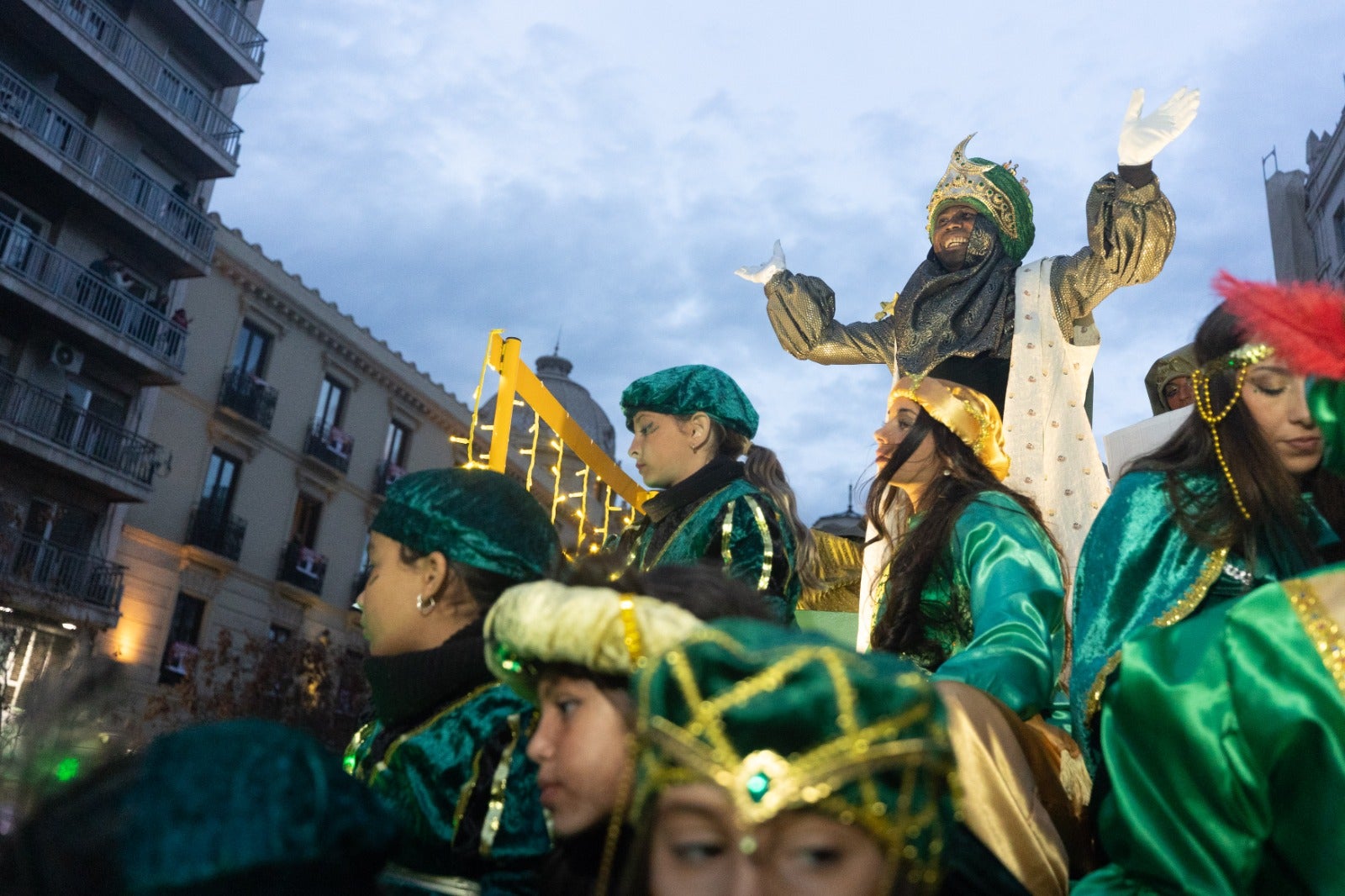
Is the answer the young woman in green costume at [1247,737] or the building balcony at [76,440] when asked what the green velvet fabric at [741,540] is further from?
the building balcony at [76,440]

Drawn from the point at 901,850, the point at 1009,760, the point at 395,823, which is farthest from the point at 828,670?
the point at 1009,760

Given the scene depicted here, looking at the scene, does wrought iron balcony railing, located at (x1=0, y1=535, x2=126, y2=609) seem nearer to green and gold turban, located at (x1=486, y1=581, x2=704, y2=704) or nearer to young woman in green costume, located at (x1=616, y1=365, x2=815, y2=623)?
young woman in green costume, located at (x1=616, y1=365, x2=815, y2=623)

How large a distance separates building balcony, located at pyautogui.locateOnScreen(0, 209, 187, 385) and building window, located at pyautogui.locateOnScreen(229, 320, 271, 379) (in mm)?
1988

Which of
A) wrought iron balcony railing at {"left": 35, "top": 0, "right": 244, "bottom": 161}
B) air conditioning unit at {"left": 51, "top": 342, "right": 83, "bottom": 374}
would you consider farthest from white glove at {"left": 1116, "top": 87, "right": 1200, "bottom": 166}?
wrought iron balcony railing at {"left": 35, "top": 0, "right": 244, "bottom": 161}

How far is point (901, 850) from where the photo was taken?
4.87ft

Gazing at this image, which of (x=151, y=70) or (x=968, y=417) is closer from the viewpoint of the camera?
(x=968, y=417)

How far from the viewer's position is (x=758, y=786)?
4.78ft

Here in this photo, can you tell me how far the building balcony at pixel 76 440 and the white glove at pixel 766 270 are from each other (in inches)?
563

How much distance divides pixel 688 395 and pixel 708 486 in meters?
0.38

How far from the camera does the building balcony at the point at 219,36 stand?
2161cm

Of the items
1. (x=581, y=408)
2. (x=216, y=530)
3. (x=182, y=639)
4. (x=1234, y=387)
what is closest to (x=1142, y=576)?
(x=1234, y=387)

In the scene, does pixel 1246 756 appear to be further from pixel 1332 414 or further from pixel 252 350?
pixel 252 350

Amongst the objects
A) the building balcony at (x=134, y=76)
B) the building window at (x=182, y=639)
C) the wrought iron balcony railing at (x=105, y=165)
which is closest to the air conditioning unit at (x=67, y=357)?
the wrought iron balcony railing at (x=105, y=165)

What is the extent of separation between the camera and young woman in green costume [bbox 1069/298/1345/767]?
2510 mm
